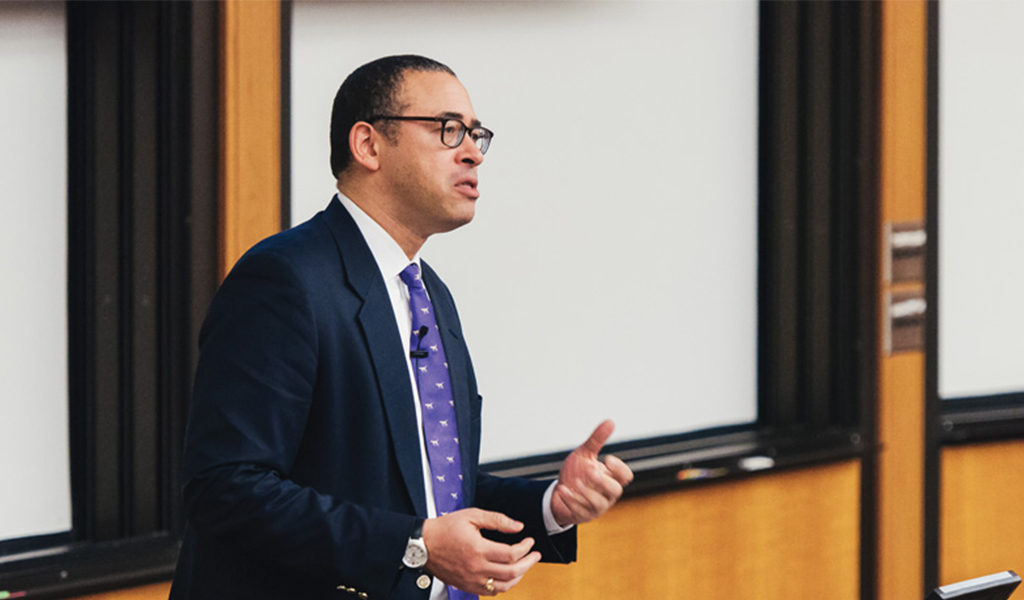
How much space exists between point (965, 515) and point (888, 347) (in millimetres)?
654

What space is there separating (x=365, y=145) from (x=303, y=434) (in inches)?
16.9

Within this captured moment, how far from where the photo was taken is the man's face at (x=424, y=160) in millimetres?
1729

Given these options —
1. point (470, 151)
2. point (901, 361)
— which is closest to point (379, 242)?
point (470, 151)

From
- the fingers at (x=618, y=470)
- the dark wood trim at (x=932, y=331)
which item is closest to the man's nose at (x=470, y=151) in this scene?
the fingers at (x=618, y=470)

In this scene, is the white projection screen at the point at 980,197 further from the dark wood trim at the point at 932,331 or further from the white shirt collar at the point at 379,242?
the white shirt collar at the point at 379,242

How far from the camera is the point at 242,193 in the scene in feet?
8.23

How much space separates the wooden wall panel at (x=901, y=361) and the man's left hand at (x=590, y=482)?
2.28m

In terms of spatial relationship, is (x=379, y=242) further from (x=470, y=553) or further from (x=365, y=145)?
(x=470, y=553)

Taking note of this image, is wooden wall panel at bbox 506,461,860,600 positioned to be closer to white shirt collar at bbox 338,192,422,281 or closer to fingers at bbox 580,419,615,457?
fingers at bbox 580,419,615,457

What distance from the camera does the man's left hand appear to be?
1.70 meters

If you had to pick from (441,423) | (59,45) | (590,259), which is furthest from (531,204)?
(441,423)

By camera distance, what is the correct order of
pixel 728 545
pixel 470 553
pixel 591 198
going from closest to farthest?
1. pixel 470 553
2. pixel 591 198
3. pixel 728 545

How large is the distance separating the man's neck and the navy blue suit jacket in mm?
34

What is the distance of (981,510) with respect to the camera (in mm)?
4012
